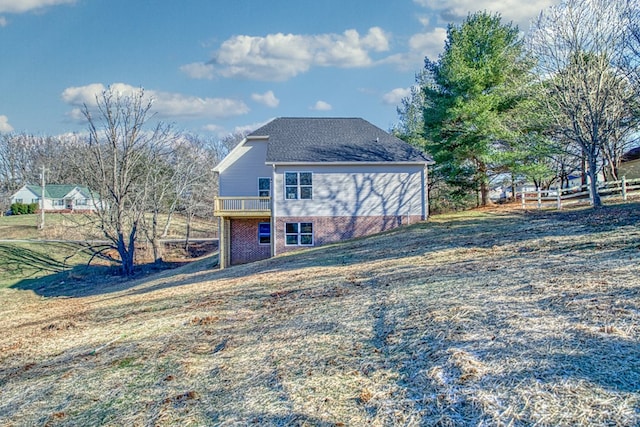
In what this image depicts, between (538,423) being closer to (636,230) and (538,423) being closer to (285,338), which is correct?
(285,338)

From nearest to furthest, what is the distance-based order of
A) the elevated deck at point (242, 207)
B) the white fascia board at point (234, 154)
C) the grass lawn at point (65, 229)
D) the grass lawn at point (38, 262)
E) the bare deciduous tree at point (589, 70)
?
the bare deciduous tree at point (589, 70) < the elevated deck at point (242, 207) < the white fascia board at point (234, 154) < the grass lawn at point (38, 262) < the grass lawn at point (65, 229)

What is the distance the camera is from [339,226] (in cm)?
2203

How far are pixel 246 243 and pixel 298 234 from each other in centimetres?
338

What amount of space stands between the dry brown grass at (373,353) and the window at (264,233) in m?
14.0

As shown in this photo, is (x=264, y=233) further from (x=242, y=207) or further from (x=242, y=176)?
(x=242, y=176)

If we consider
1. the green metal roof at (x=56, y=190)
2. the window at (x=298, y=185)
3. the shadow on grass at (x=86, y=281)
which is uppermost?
the green metal roof at (x=56, y=190)

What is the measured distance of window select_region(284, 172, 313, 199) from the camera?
864 inches

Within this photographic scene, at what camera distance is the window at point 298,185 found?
864 inches

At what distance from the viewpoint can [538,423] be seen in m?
3.12

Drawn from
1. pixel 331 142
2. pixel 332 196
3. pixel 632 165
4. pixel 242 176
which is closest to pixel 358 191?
pixel 332 196

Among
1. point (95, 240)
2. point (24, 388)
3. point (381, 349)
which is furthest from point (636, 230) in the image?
point (95, 240)

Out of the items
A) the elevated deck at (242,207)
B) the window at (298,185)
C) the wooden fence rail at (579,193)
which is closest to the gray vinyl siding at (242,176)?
the elevated deck at (242,207)

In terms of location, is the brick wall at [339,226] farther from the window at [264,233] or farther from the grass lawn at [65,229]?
the grass lawn at [65,229]

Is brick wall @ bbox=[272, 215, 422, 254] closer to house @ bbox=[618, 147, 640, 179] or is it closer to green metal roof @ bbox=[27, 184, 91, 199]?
house @ bbox=[618, 147, 640, 179]
